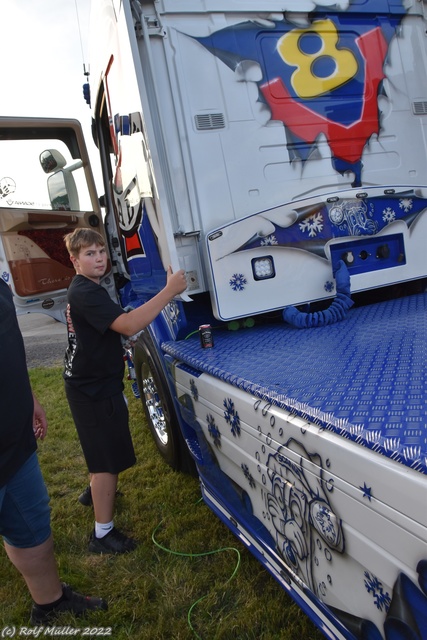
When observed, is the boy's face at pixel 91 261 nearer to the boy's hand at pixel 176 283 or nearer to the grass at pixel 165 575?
the boy's hand at pixel 176 283

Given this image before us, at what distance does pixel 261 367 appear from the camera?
2084mm

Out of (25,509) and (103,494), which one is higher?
(25,509)

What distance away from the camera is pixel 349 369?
1858 mm

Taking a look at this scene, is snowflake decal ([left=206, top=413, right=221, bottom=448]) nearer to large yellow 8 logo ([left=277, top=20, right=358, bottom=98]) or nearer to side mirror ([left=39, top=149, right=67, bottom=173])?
large yellow 8 logo ([left=277, top=20, right=358, bottom=98])

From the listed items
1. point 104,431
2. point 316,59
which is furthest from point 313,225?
point 104,431

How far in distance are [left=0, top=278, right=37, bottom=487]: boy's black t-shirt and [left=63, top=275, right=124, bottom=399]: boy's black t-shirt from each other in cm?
46

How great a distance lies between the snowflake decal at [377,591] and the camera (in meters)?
1.30

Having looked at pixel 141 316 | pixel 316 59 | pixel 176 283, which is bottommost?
pixel 141 316

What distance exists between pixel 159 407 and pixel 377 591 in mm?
2566

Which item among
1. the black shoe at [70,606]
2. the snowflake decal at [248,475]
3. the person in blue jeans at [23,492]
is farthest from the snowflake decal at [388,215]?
the black shoe at [70,606]

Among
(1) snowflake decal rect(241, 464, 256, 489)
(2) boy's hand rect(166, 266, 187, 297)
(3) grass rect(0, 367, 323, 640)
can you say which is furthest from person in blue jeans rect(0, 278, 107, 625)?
(1) snowflake decal rect(241, 464, 256, 489)

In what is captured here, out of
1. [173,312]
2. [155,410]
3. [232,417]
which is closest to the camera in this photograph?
[232,417]

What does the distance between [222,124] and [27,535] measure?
2.45 meters

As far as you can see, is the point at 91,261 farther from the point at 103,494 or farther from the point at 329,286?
the point at 329,286
